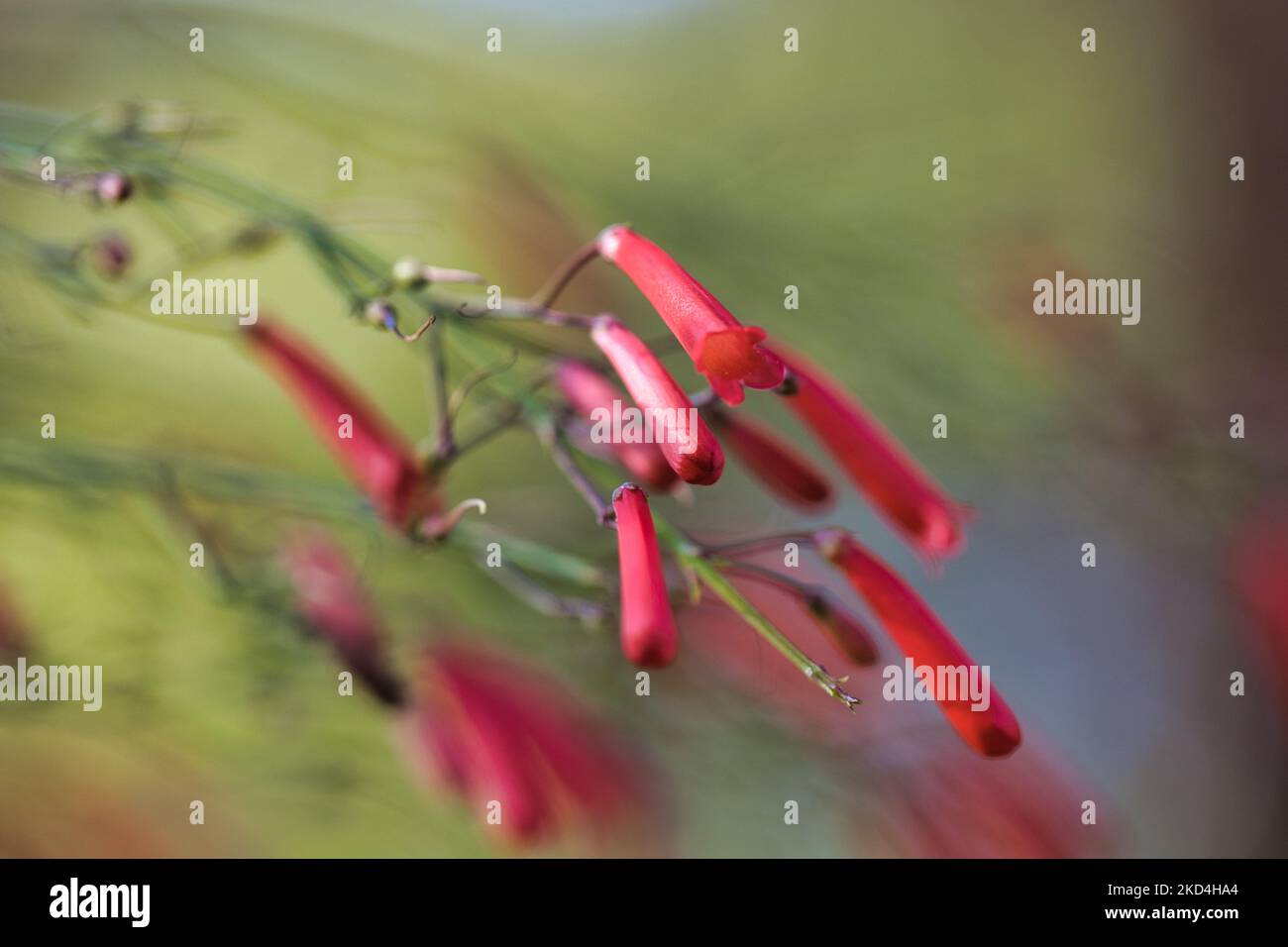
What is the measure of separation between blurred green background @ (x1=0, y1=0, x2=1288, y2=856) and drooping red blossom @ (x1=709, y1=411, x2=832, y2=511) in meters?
0.32

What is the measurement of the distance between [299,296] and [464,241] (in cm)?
46

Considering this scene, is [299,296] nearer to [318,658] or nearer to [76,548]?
[76,548]

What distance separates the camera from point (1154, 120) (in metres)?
2.68

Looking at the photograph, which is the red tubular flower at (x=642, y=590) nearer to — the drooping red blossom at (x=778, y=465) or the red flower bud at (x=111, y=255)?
the drooping red blossom at (x=778, y=465)

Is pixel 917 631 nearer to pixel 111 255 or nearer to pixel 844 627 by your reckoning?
pixel 844 627

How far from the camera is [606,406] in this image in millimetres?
855

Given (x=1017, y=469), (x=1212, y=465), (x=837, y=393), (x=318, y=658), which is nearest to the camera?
(x=837, y=393)

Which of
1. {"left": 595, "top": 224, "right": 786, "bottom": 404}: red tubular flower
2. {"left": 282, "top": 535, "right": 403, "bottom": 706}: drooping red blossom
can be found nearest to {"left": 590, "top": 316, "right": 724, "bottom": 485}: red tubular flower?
{"left": 595, "top": 224, "right": 786, "bottom": 404}: red tubular flower

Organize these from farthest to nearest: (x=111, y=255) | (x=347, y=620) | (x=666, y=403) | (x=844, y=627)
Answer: (x=347, y=620) → (x=111, y=255) → (x=844, y=627) → (x=666, y=403)

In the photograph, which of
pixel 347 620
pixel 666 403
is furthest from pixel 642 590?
pixel 347 620

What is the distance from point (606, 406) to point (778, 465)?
5.8 inches

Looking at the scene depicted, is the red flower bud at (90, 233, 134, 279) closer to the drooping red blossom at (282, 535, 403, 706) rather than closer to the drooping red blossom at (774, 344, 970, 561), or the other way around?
the drooping red blossom at (282, 535, 403, 706)
